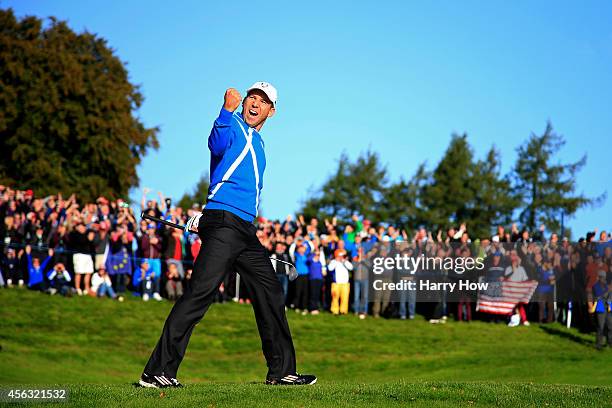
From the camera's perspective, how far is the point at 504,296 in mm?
28016

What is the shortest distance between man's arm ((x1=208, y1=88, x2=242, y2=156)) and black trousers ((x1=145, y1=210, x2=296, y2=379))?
0.68 metres

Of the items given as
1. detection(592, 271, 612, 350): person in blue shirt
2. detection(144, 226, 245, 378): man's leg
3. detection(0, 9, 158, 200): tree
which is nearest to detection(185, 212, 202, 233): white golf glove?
detection(144, 226, 245, 378): man's leg

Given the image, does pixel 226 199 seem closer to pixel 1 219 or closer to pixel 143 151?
pixel 1 219

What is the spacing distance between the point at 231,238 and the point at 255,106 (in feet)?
4.56

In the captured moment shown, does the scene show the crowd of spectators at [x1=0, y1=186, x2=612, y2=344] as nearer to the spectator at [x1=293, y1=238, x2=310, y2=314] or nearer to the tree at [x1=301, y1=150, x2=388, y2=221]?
the spectator at [x1=293, y1=238, x2=310, y2=314]

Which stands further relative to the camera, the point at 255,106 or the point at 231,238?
the point at 255,106

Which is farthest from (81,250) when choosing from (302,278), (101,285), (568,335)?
(568,335)

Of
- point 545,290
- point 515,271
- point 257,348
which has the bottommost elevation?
point 257,348

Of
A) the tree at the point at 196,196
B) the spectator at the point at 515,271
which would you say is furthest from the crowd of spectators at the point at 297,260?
the tree at the point at 196,196

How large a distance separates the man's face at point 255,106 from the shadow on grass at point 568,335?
18.5 m

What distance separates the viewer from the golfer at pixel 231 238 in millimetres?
8945

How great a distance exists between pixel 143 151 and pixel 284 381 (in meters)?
49.3

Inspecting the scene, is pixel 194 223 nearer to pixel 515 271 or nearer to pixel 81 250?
pixel 515 271

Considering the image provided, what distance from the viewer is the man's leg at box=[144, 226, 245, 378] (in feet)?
29.2
